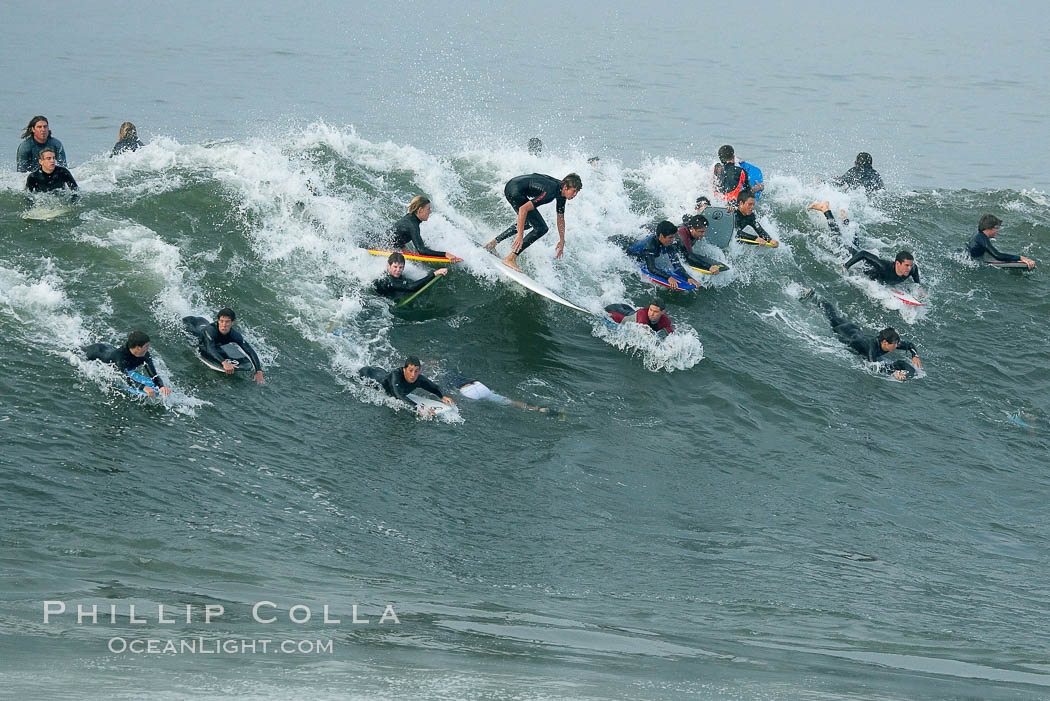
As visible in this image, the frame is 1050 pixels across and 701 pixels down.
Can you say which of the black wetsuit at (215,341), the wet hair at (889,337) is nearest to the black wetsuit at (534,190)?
the black wetsuit at (215,341)

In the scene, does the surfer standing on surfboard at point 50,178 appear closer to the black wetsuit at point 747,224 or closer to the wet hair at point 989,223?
the black wetsuit at point 747,224

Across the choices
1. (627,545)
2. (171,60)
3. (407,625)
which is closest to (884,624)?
(627,545)

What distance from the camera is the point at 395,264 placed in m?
14.9

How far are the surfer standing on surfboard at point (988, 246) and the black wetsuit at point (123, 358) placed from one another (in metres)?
14.4

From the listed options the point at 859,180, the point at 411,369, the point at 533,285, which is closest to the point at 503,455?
the point at 411,369

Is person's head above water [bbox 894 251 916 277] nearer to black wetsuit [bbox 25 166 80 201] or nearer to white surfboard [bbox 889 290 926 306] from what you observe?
white surfboard [bbox 889 290 926 306]

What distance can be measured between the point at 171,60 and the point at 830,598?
1448 inches

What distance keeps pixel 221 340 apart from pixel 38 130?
5268 millimetres

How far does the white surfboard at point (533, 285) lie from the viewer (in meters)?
15.9

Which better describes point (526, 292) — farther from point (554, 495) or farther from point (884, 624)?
point (884, 624)

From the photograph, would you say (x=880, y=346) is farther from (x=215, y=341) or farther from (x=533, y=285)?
(x=215, y=341)

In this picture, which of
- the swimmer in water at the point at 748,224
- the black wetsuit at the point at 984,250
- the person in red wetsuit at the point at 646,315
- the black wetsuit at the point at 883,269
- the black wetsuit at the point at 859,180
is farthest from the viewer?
the black wetsuit at the point at 859,180

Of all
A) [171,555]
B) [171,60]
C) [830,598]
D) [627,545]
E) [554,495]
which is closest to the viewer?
[171,555]

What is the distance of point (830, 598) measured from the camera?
9.82m
